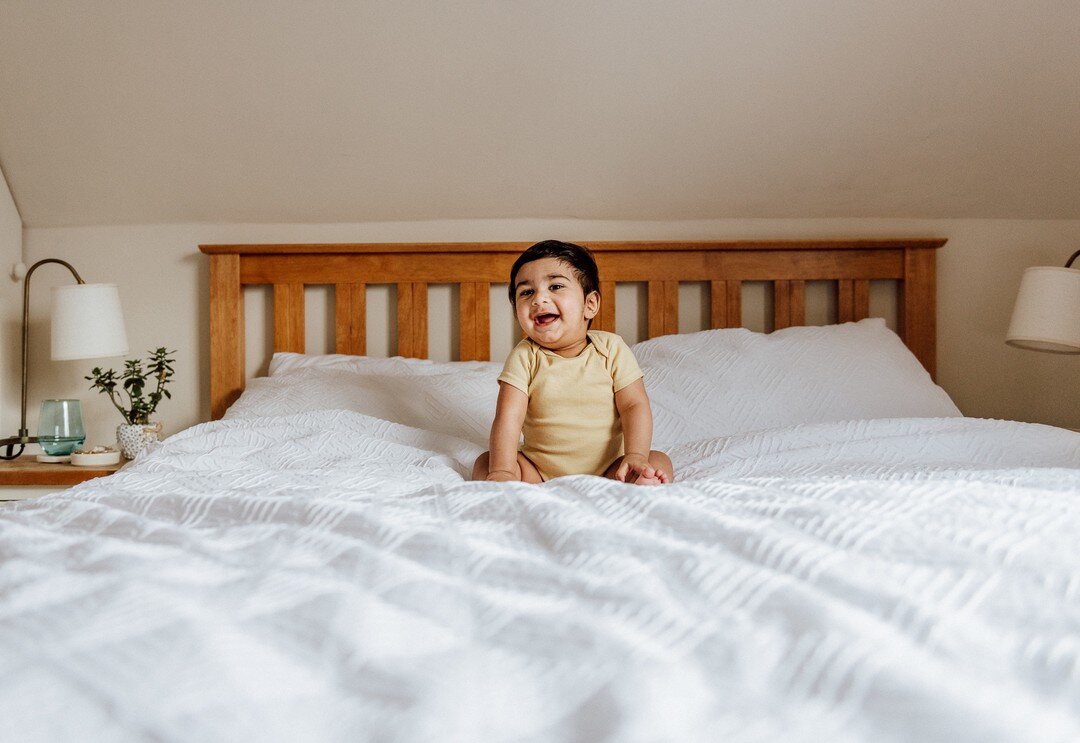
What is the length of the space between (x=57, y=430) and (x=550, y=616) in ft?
6.24

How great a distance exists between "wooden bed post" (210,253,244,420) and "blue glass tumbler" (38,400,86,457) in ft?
1.09

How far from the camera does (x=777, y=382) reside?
64.8 inches

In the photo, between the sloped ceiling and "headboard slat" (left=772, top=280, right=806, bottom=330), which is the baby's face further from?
"headboard slat" (left=772, top=280, right=806, bottom=330)

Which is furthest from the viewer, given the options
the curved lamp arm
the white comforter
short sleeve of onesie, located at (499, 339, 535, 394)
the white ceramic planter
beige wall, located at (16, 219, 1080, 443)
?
beige wall, located at (16, 219, 1080, 443)

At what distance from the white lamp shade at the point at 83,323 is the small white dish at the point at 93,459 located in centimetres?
25

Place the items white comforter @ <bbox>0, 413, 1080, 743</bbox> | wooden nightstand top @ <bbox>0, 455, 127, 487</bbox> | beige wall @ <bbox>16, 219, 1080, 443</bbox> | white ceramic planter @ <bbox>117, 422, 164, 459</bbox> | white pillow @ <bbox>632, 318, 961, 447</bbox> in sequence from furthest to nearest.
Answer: beige wall @ <bbox>16, 219, 1080, 443</bbox>, white ceramic planter @ <bbox>117, 422, 164, 459</bbox>, wooden nightstand top @ <bbox>0, 455, 127, 487</bbox>, white pillow @ <bbox>632, 318, 961, 447</bbox>, white comforter @ <bbox>0, 413, 1080, 743</bbox>

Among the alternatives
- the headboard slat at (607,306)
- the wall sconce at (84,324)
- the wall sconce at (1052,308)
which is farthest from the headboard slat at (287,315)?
the wall sconce at (1052,308)

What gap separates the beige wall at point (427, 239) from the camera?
7.13 feet

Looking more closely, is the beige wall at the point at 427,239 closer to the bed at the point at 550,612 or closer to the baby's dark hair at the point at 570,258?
Result: the baby's dark hair at the point at 570,258

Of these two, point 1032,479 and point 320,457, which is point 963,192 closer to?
point 1032,479

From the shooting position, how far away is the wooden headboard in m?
2.08

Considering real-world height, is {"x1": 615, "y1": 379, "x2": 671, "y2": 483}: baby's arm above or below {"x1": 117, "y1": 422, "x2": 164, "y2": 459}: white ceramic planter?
above

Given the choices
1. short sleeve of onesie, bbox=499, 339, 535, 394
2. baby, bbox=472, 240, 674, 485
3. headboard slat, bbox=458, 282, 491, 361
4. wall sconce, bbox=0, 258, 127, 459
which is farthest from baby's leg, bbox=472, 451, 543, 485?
wall sconce, bbox=0, 258, 127, 459

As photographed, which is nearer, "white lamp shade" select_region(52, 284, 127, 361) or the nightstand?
the nightstand
